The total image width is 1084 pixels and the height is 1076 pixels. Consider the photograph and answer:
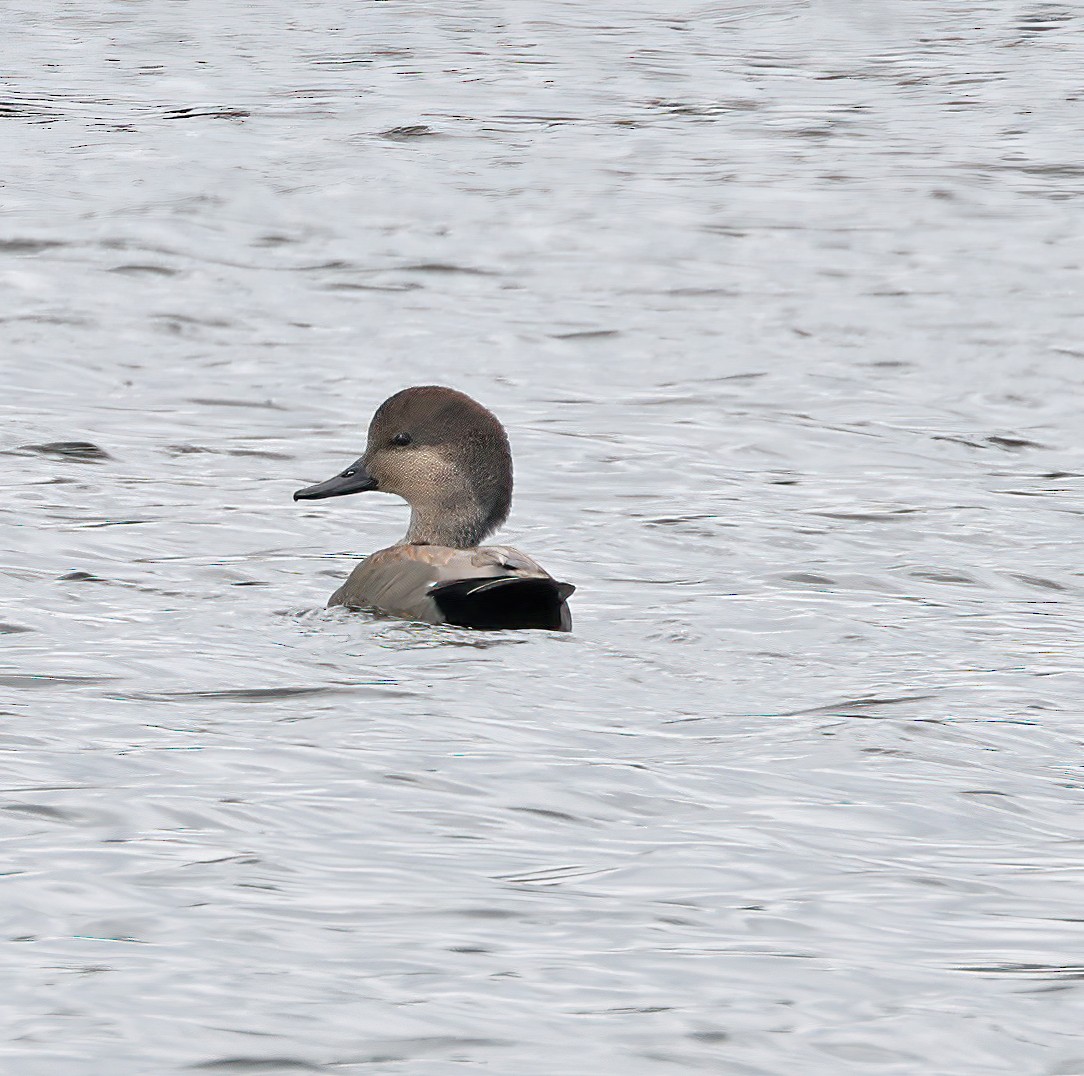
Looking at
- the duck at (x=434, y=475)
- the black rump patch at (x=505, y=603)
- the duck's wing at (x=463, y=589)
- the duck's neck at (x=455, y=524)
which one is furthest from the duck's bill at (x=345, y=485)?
the black rump patch at (x=505, y=603)

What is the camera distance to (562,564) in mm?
10109

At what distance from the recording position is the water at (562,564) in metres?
4.84

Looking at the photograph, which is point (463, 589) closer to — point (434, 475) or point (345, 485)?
point (434, 475)

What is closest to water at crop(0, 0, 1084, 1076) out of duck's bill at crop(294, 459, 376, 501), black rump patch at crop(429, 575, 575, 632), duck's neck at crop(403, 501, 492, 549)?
black rump patch at crop(429, 575, 575, 632)

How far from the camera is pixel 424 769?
645cm

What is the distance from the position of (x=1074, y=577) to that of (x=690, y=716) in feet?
10.1

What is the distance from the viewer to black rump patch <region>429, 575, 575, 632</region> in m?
8.26

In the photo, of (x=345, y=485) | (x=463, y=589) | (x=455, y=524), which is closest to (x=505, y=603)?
(x=463, y=589)

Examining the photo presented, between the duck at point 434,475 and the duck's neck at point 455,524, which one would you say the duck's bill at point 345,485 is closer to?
the duck at point 434,475

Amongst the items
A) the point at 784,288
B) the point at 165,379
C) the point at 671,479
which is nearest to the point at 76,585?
the point at 671,479

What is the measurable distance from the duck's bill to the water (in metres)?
0.32

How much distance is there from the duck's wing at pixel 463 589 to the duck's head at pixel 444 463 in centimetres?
61

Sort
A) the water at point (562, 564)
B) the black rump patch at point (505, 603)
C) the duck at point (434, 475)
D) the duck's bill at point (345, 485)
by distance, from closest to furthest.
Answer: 1. the water at point (562, 564)
2. the black rump patch at point (505, 603)
3. the duck at point (434, 475)
4. the duck's bill at point (345, 485)

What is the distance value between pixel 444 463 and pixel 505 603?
1.31 m
